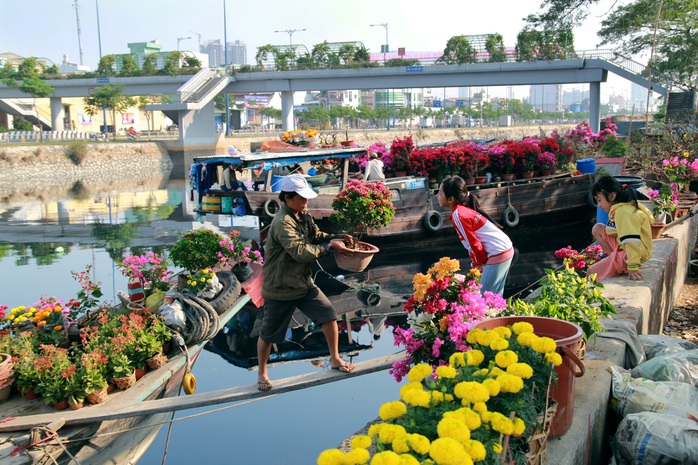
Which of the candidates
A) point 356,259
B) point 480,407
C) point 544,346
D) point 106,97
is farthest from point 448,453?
point 106,97

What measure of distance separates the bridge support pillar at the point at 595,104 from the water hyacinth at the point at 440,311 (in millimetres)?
36846

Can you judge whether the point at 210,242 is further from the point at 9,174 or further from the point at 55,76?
the point at 55,76

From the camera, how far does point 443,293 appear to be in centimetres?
351

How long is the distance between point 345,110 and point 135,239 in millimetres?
61633

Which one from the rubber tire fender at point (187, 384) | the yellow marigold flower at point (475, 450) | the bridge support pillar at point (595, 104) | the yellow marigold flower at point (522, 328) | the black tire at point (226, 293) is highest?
the bridge support pillar at point (595, 104)

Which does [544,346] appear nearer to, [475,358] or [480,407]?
[475,358]

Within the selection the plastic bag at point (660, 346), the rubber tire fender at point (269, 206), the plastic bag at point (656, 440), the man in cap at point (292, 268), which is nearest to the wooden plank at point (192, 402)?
the man in cap at point (292, 268)

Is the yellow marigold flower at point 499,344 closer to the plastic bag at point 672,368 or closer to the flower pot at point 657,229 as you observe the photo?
the plastic bag at point 672,368

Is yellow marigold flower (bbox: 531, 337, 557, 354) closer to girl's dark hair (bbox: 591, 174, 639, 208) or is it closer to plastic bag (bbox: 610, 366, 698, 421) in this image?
plastic bag (bbox: 610, 366, 698, 421)

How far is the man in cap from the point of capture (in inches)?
177

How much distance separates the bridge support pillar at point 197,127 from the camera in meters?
43.1

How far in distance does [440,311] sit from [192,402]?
7.86 feet

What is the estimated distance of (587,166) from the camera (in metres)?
17.3

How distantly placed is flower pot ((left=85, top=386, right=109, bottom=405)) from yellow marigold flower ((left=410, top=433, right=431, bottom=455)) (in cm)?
406
